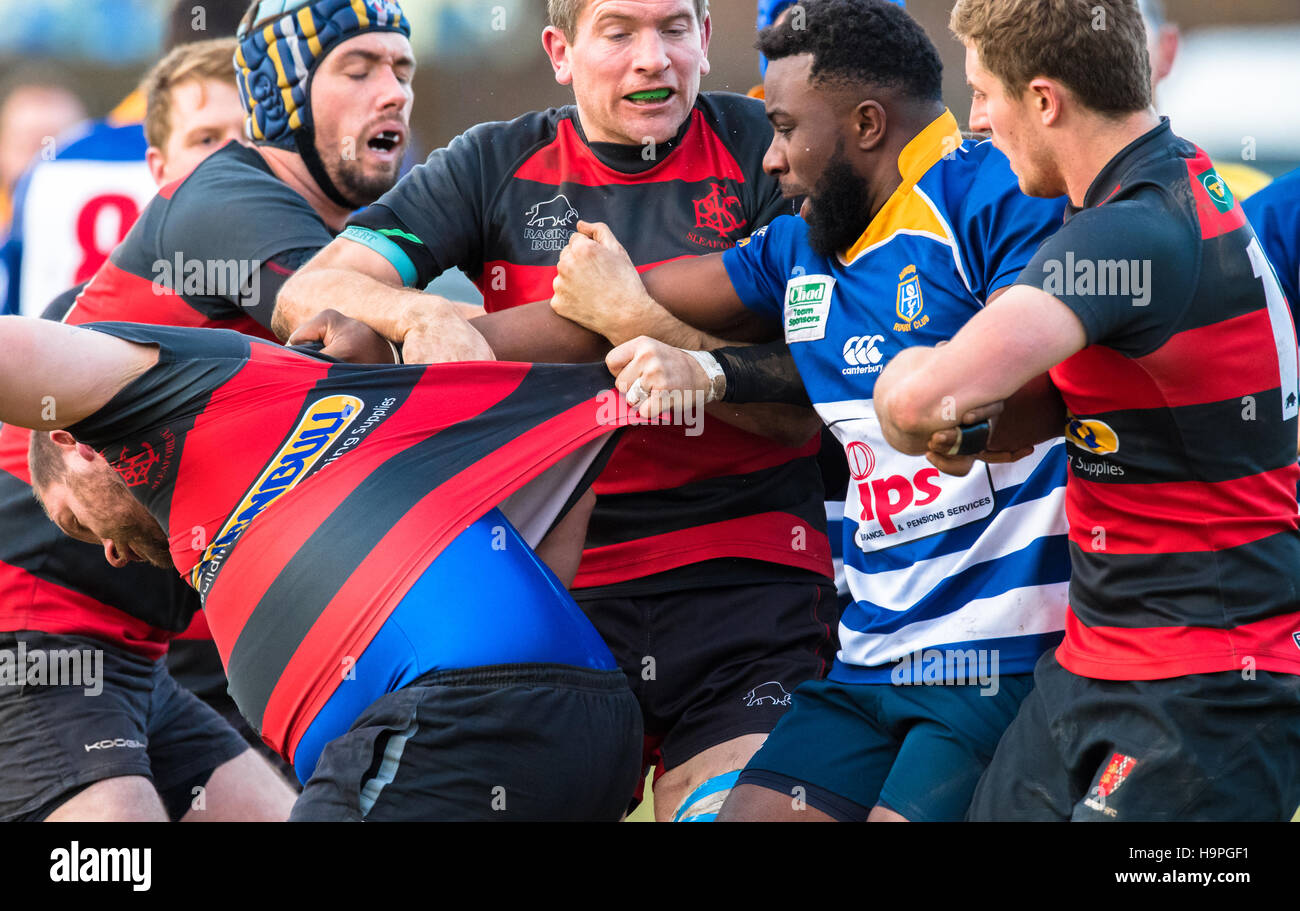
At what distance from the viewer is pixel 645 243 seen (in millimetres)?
3135

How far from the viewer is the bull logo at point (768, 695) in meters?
2.99

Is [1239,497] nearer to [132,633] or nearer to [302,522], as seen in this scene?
[302,522]

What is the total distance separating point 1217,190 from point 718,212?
127 centimetres

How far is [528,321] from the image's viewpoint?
299cm

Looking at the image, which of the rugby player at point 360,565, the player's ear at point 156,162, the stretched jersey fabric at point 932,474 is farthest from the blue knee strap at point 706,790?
the player's ear at point 156,162

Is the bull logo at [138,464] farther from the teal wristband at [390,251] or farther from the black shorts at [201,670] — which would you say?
the black shorts at [201,670]

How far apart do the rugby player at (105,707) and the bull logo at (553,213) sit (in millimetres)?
1114

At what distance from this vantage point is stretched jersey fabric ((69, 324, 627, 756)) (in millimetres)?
2236

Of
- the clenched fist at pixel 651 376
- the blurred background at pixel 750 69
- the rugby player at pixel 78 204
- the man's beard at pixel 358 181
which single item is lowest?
the clenched fist at pixel 651 376

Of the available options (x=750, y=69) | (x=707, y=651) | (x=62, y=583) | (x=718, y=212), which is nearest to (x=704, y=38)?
(x=718, y=212)

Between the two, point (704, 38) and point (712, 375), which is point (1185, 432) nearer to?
point (712, 375)

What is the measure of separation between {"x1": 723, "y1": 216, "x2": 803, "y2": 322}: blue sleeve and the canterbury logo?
963 mm

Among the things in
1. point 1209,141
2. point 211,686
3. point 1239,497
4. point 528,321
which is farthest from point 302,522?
point 1209,141
